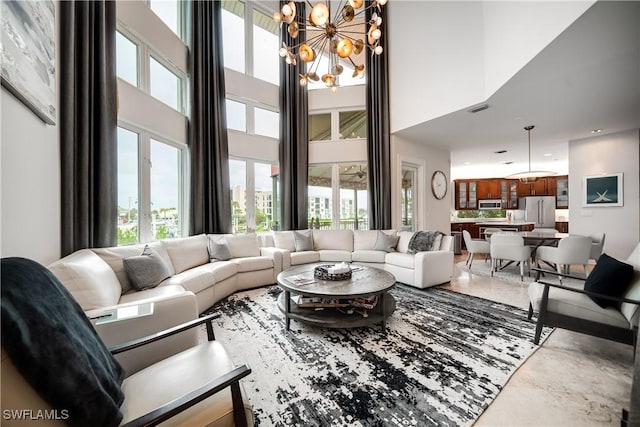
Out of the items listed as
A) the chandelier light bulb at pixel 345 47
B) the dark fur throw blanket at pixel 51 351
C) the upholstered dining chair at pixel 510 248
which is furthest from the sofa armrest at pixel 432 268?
the dark fur throw blanket at pixel 51 351

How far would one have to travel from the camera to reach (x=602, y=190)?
4.86m

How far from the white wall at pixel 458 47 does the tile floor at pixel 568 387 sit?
105 inches

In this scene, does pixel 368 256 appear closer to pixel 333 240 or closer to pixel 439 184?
pixel 333 240

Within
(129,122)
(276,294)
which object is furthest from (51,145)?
(276,294)

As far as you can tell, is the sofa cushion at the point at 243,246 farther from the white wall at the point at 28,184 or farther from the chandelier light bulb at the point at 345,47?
the chandelier light bulb at the point at 345,47

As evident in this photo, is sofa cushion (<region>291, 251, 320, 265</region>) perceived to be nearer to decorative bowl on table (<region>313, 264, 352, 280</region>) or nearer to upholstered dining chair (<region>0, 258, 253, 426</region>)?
decorative bowl on table (<region>313, 264, 352, 280</region>)

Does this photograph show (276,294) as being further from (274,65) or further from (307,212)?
(274,65)

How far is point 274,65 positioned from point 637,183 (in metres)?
7.31

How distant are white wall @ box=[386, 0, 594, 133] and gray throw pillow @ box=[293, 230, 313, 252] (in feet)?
9.44

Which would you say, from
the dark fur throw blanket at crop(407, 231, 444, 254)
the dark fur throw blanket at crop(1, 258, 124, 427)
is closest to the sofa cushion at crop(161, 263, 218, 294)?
the dark fur throw blanket at crop(1, 258, 124, 427)

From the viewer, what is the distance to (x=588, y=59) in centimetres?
246

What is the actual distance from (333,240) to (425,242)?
1724mm

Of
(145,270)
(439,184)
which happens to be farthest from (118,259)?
(439,184)

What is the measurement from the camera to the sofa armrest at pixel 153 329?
55.3 inches
